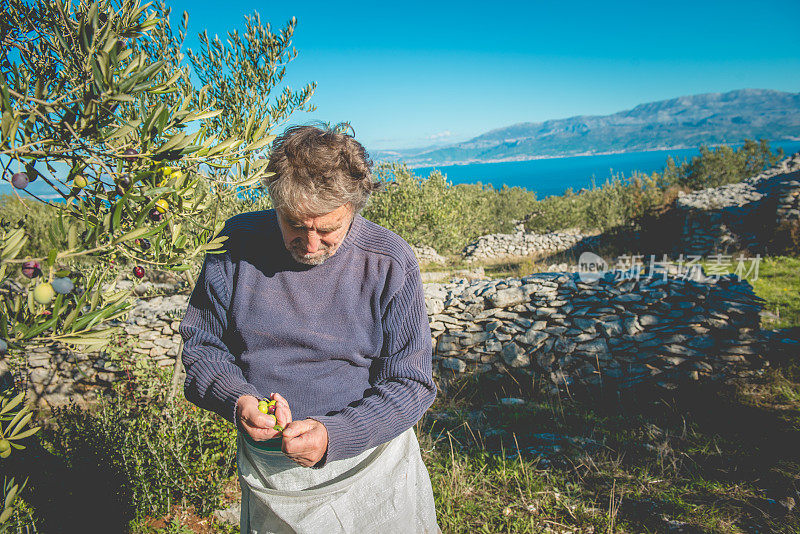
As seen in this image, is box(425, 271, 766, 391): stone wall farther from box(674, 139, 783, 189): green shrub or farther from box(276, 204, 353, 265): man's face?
box(674, 139, 783, 189): green shrub

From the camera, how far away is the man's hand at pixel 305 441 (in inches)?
62.5

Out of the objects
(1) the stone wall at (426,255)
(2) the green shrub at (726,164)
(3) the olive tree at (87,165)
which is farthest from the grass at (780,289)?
(2) the green shrub at (726,164)

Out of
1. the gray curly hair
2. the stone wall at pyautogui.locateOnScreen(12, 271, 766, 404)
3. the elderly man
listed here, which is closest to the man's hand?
the elderly man

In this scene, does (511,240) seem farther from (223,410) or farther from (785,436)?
(223,410)

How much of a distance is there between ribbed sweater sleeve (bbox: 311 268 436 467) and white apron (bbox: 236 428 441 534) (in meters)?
0.23

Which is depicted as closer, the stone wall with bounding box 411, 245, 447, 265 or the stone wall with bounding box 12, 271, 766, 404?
the stone wall with bounding box 12, 271, 766, 404

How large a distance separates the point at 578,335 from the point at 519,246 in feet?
57.7

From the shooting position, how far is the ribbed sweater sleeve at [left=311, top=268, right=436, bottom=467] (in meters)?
1.72

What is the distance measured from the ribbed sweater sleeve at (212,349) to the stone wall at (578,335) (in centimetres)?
525

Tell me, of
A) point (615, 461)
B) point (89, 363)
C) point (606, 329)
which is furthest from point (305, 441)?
point (89, 363)

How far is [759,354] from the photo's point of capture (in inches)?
232

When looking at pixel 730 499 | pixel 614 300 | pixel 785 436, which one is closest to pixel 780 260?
pixel 614 300

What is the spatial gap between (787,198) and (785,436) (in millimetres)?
12861

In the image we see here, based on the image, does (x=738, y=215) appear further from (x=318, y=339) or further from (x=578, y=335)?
(x=318, y=339)
